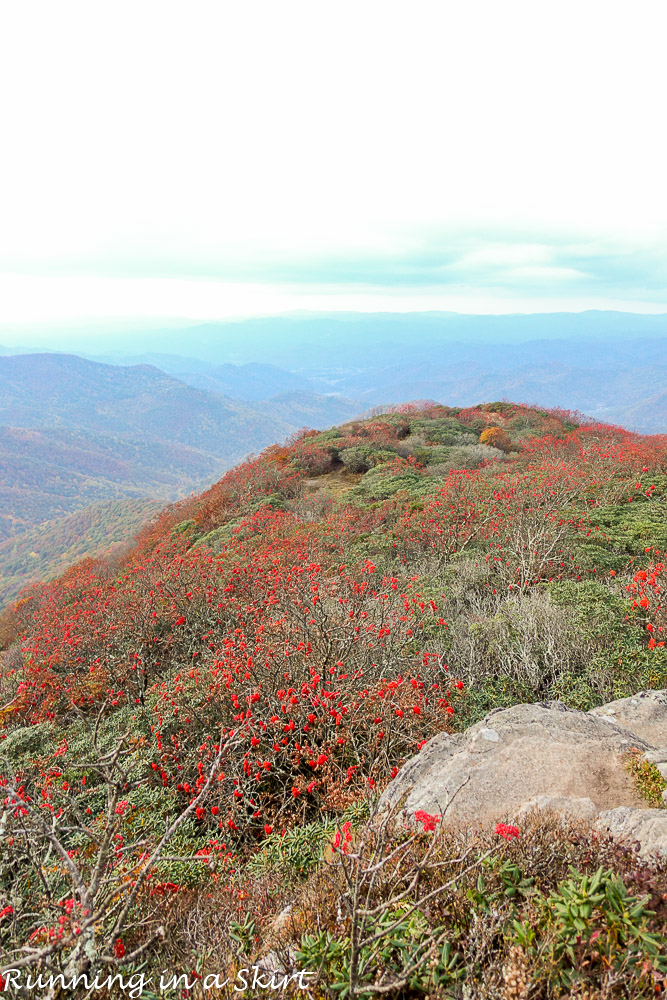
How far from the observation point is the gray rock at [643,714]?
3.95 m

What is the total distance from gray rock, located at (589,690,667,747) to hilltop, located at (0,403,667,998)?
17.2 inches

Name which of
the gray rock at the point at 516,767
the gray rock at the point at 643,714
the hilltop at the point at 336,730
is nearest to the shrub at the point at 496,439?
the hilltop at the point at 336,730

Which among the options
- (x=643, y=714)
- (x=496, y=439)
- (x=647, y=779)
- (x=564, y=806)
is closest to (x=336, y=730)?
(x=564, y=806)

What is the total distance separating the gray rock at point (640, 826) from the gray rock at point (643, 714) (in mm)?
1467

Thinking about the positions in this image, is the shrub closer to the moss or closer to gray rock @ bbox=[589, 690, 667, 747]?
gray rock @ bbox=[589, 690, 667, 747]

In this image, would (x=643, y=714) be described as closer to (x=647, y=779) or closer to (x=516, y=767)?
(x=647, y=779)

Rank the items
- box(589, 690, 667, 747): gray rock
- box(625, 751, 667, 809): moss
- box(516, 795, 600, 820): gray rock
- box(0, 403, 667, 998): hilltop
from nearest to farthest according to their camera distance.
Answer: box(0, 403, 667, 998): hilltop → box(516, 795, 600, 820): gray rock → box(625, 751, 667, 809): moss → box(589, 690, 667, 747): gray rock

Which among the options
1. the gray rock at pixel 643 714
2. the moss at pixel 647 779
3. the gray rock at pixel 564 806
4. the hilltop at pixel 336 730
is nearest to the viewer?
the hilltop at pixel 336 730

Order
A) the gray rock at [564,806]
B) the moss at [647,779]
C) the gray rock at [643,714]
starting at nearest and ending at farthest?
the gray rock at [564,806]
the moss at [647,779]
the gray rock at [643,714]

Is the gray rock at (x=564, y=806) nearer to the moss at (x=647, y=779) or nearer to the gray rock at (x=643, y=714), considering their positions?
the moss at (x=647, y=779)

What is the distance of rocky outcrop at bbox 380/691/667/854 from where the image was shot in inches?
112

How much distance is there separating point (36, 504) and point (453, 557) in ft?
605

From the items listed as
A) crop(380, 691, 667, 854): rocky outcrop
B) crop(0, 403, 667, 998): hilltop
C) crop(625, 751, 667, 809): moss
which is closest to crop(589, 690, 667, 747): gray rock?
crop(380, 691, 667, 854): rocky outcrop

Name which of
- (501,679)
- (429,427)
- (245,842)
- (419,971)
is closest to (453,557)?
(501,679)
